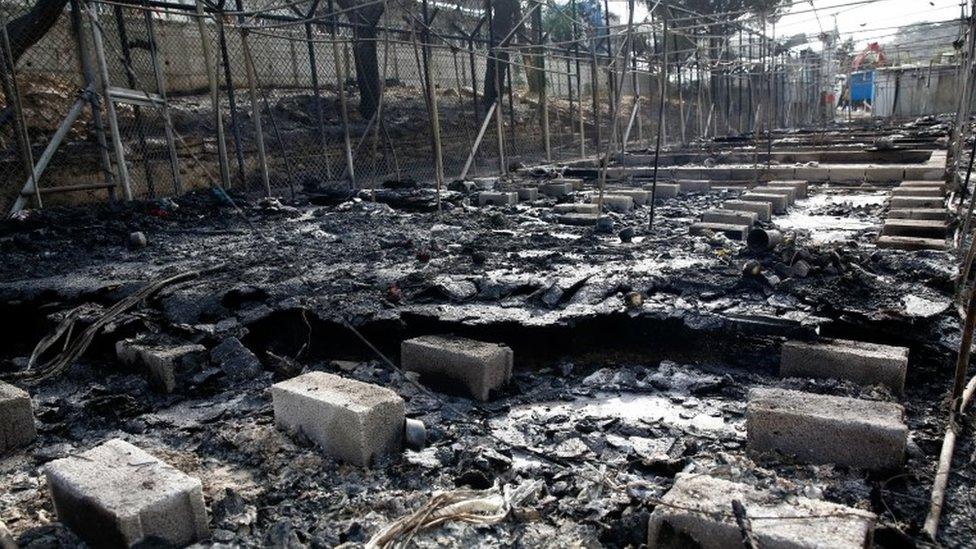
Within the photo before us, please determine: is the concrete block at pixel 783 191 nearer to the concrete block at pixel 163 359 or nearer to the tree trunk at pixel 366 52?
the tree trunk at pixel 366 52

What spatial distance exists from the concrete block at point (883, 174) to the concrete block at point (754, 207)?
474 centimetres

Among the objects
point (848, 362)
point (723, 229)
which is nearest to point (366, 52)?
point (723, 229)

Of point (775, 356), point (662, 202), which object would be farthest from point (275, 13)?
point (775, 356)

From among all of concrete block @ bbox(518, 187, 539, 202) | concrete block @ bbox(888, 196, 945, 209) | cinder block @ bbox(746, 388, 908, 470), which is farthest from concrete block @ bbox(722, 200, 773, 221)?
cinder block @ bbox(746, 388, 908, 470)

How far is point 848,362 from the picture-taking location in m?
3.76

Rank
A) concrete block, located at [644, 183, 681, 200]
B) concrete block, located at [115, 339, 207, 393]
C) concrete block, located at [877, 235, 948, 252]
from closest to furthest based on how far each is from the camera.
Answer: concrete block, located at [115, 339, 207, 393]
concrete block, located at [877, 235, 948, 252]
concrete block, located at [644, 183, 681, 200]

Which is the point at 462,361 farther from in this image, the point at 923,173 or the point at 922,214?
the point at 923,173

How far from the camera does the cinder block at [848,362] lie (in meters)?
3.66

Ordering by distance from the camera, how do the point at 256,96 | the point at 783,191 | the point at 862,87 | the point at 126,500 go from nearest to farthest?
the point at 126,500 < the point at 783,191 < the point at 256,96 < the point at 862,87

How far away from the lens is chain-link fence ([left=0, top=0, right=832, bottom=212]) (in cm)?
923

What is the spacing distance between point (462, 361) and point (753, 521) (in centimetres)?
206

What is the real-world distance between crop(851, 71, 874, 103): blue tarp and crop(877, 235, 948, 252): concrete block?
38.4m

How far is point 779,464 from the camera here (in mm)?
3021

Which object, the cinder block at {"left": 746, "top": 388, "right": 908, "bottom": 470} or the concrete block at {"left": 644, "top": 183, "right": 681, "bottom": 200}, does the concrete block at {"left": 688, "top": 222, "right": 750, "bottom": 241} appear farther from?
the cinder block at {"left": 746, "top": 388, "right": 908, "bottom": 470}
